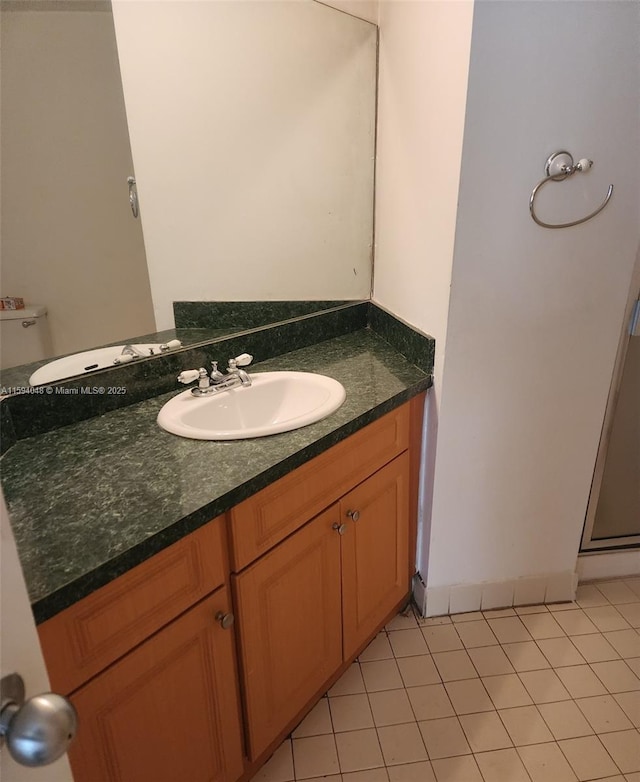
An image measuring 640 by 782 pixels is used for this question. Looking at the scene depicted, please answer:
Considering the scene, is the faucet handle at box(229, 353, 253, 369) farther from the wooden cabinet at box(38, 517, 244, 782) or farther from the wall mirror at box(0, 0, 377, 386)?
the wooden cabinet at box(38, 517, 244, 782)

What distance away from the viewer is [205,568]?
100cm

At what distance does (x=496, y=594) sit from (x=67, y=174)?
1.69 metres

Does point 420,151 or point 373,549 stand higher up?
point 420,151

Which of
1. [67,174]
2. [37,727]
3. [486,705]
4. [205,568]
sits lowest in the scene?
[486,705]

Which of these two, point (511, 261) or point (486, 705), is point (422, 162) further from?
point (486, 705)

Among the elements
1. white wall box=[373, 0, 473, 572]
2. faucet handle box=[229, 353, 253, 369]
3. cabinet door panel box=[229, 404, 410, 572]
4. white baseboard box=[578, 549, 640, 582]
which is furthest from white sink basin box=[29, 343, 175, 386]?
white baseboard box=[578, 549, 640, 582]

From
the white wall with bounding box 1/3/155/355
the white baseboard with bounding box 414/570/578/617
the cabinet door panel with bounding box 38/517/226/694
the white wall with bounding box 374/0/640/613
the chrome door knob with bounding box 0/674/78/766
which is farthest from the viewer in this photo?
the white baseboard with bounding box 414/570/578/617

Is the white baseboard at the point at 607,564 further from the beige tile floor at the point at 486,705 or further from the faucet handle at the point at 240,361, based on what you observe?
the faucet handle at the point at 240,361

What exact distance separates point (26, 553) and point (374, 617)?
1064 millimetres

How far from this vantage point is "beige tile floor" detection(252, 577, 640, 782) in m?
1.34

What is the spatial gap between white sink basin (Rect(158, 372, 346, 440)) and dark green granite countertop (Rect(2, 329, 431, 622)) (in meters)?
0.03

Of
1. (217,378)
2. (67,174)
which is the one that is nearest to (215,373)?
(217,378)

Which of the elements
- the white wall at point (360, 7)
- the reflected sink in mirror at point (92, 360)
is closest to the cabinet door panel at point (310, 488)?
the reflected sink in mirror at point (92, 360)

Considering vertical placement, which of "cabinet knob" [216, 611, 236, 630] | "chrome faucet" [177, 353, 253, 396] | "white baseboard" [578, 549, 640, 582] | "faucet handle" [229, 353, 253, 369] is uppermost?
"faucet handle" [229, 353, 253, 369]
